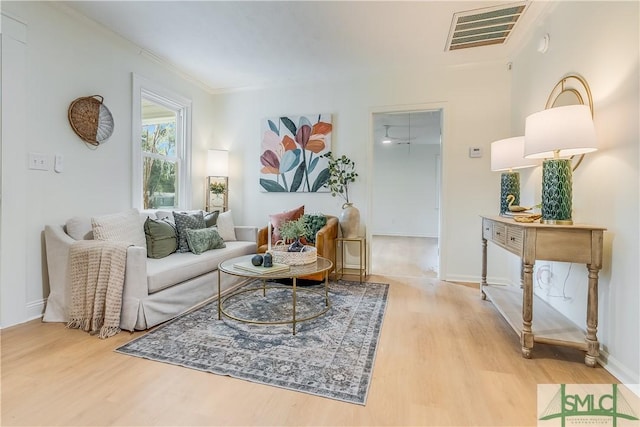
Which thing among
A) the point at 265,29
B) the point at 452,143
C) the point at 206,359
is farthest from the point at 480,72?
the point at 206,359

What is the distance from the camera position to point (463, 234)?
3.61m

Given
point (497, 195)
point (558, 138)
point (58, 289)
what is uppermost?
point (558, 138)

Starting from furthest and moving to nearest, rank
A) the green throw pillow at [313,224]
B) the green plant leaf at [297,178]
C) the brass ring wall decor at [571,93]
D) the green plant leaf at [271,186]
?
the green plant leaf at [271,186]
the green plant leaf at [297,178]
the green throw pillow at [313,224]
the brass ring wall decor at [571,93]

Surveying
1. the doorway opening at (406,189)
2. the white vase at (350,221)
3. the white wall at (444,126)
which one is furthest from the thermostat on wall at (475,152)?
the doorway opening at (406,189)

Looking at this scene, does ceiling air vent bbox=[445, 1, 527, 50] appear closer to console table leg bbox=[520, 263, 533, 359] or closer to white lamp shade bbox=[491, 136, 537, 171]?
white lamp shade bbox=[491, 136, 537, 171]

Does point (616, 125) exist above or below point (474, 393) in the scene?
above

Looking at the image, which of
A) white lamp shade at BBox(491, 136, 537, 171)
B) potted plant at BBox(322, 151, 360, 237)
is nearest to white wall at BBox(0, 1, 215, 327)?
potted plant at BBox(322, 151, 360, 237)

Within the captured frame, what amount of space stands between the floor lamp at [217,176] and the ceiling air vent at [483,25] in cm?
311

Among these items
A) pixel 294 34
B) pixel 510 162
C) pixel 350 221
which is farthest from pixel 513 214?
pixel 294 34

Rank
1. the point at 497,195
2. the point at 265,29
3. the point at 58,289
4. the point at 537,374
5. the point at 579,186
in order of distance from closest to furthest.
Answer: the point at 537,374
the point at 579,186
the point at 58,289
the point at 265,29
the point at 497,195

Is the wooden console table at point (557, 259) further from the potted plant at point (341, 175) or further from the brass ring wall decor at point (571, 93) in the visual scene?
the potted plant at point (341, 175)

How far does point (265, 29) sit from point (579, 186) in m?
2.85

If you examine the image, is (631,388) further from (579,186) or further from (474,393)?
(579,186)

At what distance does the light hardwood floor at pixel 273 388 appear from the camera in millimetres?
1327
